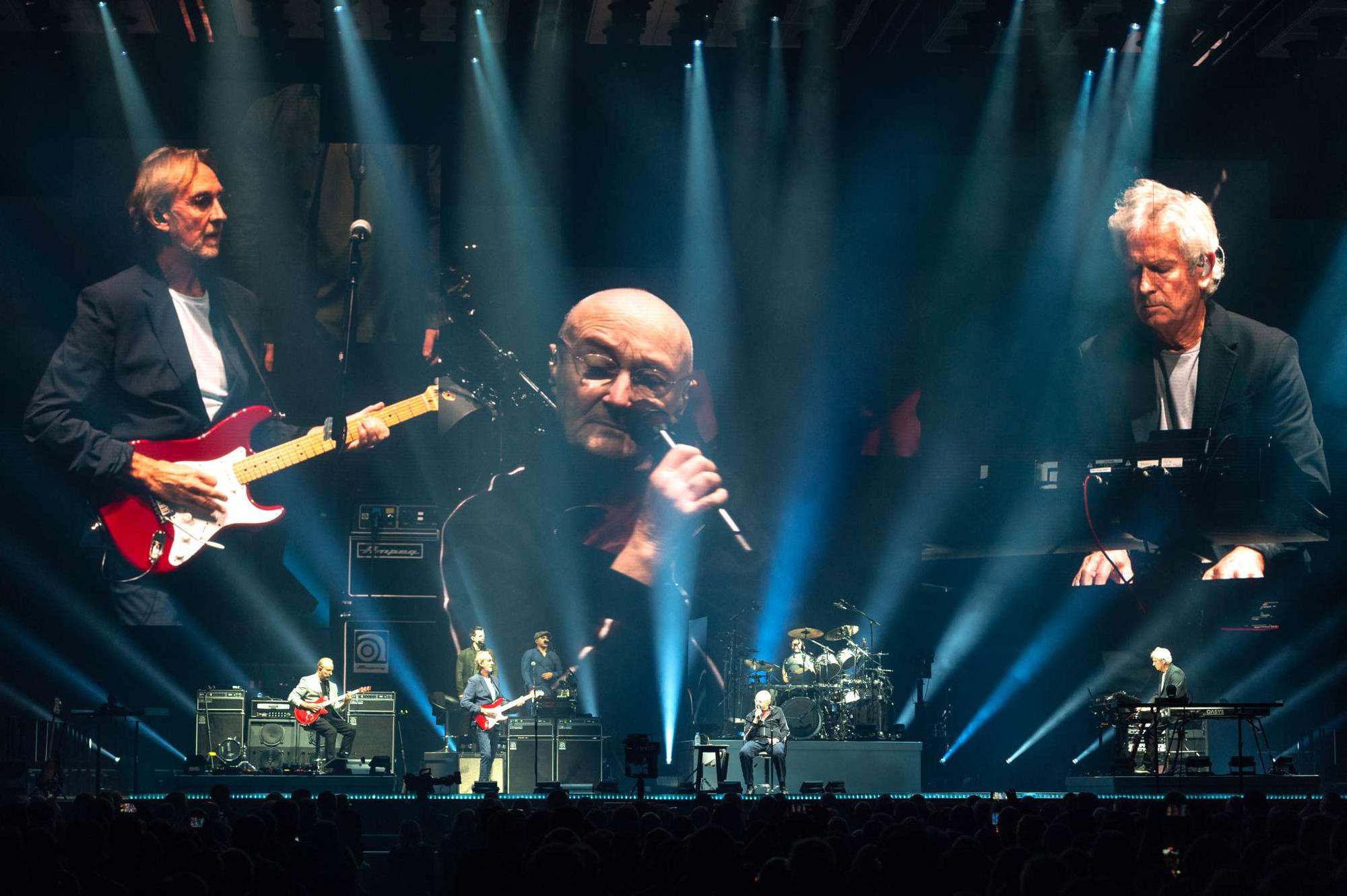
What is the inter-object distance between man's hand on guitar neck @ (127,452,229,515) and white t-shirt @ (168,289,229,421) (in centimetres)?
62

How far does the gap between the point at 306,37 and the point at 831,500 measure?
742 cm

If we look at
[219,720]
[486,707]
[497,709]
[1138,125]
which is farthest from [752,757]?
[1138,125]

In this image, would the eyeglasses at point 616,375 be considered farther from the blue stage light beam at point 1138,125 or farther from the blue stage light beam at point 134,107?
→ the blue stage light beam at point 1138,125

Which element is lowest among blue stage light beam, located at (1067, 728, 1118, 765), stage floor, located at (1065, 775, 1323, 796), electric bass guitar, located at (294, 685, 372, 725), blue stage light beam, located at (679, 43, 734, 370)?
stage floor, located at (1065, 775, 1323, 796)

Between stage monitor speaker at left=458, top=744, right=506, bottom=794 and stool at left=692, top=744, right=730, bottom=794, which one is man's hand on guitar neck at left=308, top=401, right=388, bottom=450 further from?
stool at left=692, top=744, right=730, bottom=794

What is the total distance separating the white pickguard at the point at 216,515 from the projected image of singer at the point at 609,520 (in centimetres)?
199

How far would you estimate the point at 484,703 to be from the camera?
13.2 meters

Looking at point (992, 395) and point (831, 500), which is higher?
point (992, 395)

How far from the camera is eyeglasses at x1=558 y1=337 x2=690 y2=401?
1388 centimetres

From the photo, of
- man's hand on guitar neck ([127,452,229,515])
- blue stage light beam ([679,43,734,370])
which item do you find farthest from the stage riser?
man's hand on guitar neck ([127,452,229,515])

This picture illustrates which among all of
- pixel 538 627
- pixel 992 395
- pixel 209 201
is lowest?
pixel 538 627

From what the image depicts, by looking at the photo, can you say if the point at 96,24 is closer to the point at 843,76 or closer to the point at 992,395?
the point at 843,76

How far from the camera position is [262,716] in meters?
13.3

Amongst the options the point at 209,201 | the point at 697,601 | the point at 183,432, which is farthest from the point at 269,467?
the point at 697,601
